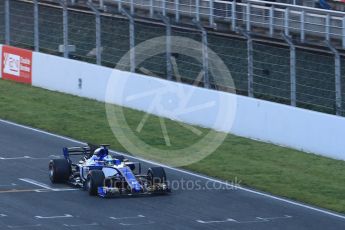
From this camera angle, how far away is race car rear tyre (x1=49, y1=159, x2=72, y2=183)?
2247 cm

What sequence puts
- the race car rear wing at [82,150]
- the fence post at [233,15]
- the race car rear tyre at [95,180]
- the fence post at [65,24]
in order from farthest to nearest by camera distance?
the fence post at [65,24], the fence post at [233,15], the race car rear wing at [82,150], the race car rear tyre at [95,180]

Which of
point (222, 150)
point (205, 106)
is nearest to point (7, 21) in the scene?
point (205, 106)

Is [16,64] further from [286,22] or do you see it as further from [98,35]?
[286,22]

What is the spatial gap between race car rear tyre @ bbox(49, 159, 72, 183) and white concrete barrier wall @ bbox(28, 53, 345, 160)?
6.73 m

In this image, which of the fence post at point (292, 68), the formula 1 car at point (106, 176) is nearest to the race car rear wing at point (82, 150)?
the formula 1 car at point (106, 176)

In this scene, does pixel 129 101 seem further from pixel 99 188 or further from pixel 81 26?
pixel 99 188

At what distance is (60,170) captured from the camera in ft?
73.8

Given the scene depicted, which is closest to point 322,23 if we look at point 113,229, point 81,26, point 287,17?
point 287,17

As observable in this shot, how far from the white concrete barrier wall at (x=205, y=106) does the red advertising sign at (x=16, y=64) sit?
13.8 inches

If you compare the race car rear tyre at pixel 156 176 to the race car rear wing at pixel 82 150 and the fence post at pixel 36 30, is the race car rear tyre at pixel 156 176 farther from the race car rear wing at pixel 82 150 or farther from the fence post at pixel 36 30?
the fence post at pixel 36 30

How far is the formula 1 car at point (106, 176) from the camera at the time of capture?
70.2 feet

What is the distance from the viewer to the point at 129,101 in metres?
32.3

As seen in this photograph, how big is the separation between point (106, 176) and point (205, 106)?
8.64 m

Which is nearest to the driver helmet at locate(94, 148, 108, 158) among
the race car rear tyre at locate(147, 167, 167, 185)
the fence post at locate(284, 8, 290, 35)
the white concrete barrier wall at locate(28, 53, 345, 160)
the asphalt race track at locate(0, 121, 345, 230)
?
the asphalt race track at locate(0, 121, 345, 230)
